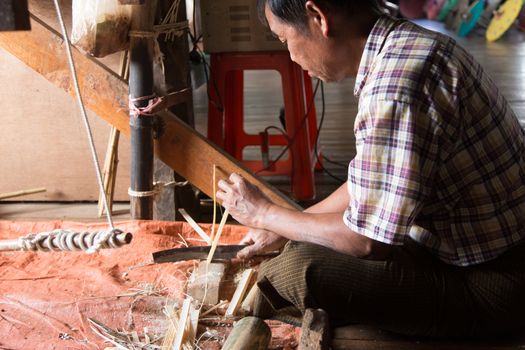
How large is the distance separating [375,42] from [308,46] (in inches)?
6.8

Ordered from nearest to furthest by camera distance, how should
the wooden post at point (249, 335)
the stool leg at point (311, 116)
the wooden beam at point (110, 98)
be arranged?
the wooden post at point (249, 335) < the wooden beam at point (110, 98) < the stool leg at point (311, 116)

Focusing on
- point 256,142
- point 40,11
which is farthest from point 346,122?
point 40,11

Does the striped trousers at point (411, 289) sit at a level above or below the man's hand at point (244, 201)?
below

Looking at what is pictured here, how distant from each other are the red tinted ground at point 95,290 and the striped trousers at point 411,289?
263 millimetres

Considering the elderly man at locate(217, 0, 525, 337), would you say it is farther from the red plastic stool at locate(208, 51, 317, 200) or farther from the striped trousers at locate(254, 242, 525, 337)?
the red plastic stool at locate(208, 51, 317, 200)

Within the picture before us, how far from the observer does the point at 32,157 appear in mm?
3668

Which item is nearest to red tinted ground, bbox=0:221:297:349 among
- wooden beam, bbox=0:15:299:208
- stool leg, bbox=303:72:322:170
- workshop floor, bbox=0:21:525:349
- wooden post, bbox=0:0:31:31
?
workshop floor, bbox=0:21:525:349

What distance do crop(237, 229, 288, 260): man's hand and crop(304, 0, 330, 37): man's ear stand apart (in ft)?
2.74

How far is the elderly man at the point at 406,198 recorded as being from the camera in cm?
153

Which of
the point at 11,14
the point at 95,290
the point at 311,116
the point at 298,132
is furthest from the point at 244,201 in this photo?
the point at 311,116

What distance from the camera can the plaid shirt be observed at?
1.51 m

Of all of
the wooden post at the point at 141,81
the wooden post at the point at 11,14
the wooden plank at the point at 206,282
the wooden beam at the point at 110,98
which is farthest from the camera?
the wooden beam at the point at 110,98

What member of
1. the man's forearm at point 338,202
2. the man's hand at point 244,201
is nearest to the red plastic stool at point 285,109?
the man's forearm at point 338,202

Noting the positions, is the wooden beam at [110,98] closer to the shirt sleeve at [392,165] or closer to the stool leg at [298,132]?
the shirt sleeve at [392,165]
